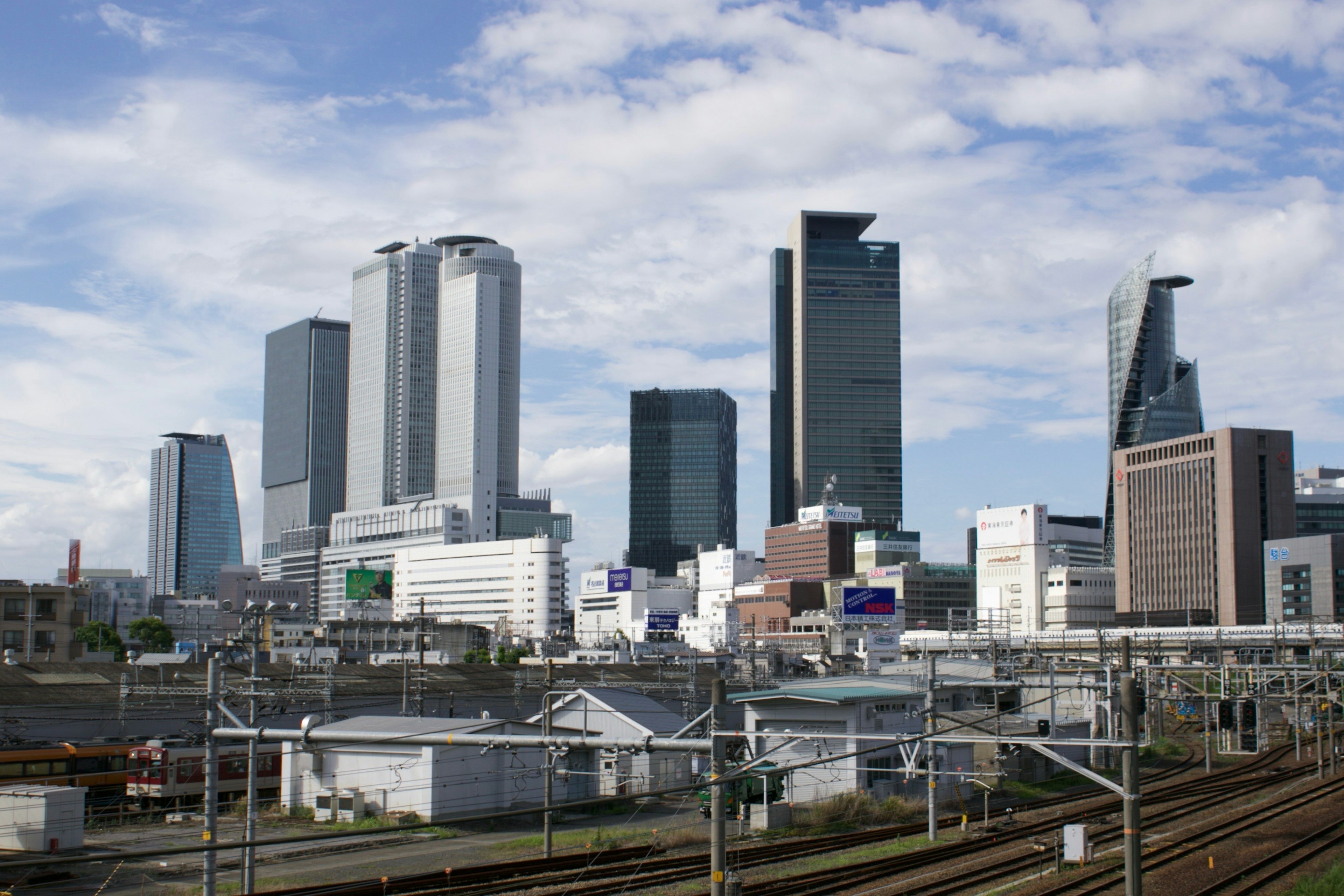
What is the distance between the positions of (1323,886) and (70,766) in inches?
1489

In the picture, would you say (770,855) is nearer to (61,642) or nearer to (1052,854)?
(1052,854)

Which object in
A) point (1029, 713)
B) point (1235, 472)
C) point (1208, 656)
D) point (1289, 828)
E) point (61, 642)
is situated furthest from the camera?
point (1235, 472)

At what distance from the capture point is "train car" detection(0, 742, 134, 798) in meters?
38.6

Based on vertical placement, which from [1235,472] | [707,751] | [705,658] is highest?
[1235,472]

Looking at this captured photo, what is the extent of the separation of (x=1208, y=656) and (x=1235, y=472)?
7104 cm

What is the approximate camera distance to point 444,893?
82.9 ft

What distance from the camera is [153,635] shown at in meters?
147

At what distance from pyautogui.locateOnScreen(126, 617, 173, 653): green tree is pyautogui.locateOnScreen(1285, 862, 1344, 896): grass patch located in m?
132

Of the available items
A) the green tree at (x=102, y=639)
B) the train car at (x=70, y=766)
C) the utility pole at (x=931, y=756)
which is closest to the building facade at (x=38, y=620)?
the train car at (x=70, y=766)

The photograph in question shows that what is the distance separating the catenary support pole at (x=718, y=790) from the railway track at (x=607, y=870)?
12.0 m

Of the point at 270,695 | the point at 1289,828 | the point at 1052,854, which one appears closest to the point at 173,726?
the point at 270,695

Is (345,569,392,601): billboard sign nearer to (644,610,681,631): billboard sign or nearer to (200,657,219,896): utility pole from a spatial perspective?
(644,610,681,631): billboard sign

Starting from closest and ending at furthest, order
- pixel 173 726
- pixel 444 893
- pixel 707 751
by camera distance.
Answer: pixel 707 751, pixel 444 893, pixel 173 726

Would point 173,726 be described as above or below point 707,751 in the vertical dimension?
below
